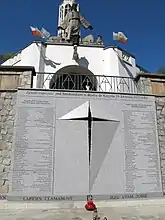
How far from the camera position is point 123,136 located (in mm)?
6098

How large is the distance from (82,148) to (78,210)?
1.55 m

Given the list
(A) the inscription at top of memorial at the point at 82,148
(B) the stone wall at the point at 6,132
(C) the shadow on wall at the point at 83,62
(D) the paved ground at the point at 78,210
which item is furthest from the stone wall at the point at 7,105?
(C) the shadow on wall at the point at 83,62

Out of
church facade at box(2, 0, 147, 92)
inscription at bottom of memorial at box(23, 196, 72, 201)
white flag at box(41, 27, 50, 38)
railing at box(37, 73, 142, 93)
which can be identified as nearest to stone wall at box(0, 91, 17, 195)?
inscription at bottom of memorial at box(23, 196, 72, 201)

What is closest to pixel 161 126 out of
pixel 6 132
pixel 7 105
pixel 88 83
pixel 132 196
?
pixel 132 196

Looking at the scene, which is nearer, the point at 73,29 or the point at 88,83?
the point at 88,83

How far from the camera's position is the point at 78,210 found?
4.91m

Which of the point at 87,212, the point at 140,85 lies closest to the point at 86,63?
the point at 140,85

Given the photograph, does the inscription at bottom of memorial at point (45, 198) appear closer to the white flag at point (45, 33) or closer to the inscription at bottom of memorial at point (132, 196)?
the inscription at bottom of memorial at point (132, 196)

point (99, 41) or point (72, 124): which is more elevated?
point (99, 41)

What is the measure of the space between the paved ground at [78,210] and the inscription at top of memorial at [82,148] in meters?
0.22

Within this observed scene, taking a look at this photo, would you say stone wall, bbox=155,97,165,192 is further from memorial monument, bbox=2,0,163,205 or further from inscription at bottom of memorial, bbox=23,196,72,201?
inscription at bottom of memorial, bbox=23,196,72,201

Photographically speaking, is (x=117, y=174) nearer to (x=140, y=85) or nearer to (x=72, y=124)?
(x=72, y=124)

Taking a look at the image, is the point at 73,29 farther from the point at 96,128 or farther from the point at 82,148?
the point at 82,148

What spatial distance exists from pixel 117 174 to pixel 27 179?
7.58 feet
